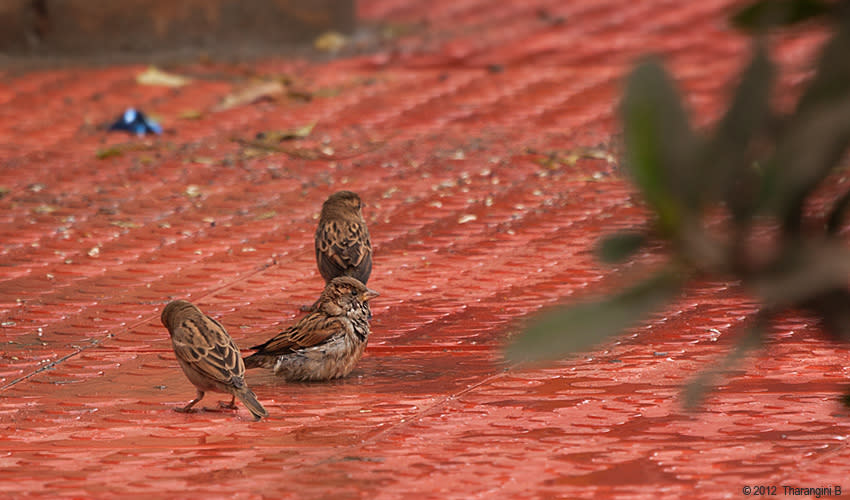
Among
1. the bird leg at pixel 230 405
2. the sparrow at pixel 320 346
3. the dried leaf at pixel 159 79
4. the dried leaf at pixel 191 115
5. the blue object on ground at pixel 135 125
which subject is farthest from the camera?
the dried leaf at pixel 159 79

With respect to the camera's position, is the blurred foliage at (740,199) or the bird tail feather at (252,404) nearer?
the blurred foliage at (740,199)

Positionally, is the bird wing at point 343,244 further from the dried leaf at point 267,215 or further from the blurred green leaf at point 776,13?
the blurred green leaf at point 776,13

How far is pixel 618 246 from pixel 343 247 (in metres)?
4.50

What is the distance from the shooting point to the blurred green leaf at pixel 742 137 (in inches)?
58.6

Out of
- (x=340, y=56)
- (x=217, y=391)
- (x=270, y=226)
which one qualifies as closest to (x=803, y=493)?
(x=217, y=391)

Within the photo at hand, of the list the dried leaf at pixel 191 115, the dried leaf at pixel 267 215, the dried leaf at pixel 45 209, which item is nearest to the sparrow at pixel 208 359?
the dried leaf at pixel 267 215

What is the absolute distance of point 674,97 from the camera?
1.47 metres

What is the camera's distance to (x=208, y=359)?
4676mm

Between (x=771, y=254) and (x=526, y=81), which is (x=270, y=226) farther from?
(x=771, y=254)

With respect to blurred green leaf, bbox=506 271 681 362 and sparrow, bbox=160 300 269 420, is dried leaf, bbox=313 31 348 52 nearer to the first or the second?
sparrow, bbox=160 300 269 420

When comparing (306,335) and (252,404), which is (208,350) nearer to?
(252,404)

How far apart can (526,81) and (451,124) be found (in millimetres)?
1330

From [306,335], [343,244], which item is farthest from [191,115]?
[306,335]

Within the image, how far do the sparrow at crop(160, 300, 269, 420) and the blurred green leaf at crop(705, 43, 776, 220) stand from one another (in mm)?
3282
